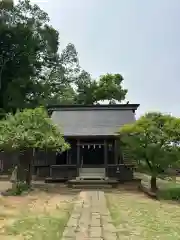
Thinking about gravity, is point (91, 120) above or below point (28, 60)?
below

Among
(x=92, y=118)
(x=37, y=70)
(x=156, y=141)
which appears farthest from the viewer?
(x=37, y=70)

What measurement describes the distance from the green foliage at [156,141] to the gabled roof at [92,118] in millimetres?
4065

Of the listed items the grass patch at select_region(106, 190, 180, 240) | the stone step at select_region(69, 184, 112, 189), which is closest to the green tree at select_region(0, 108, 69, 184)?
the stone step at select_region(69, 184, 112, 189)

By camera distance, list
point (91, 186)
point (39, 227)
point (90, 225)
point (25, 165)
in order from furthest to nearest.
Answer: point (91, 186)
point (25, 165)
point (39, 227)
point (90, 225)

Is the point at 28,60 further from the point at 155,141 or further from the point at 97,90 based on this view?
the point at 155,141

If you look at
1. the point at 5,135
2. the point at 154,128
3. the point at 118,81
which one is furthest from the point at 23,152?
the point at 118,81

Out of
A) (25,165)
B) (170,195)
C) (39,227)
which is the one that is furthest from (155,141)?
(39,227)

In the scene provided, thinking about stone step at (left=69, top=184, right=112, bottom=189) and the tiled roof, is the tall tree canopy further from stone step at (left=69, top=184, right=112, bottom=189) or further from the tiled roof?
stone step at (left=69, top=184, right=112, bottom=189)

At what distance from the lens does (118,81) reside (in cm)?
4156

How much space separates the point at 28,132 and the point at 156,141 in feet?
19.1

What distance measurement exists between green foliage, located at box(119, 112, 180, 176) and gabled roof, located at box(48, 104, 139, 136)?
4065 mm

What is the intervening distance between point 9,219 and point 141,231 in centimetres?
318

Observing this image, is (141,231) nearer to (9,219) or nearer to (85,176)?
(9,219)

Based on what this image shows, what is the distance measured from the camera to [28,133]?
1269 cm
